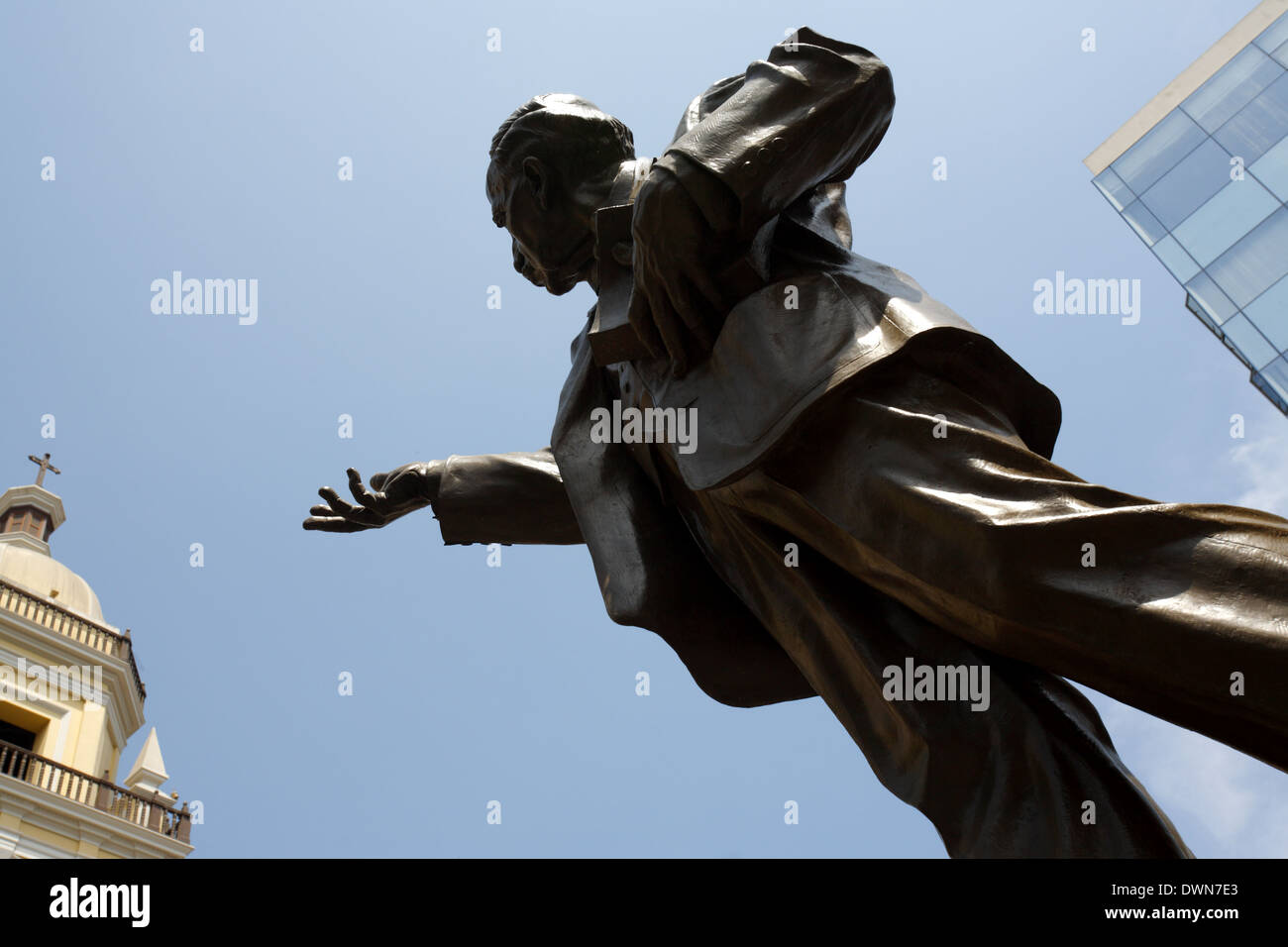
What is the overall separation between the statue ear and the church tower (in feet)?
60.9

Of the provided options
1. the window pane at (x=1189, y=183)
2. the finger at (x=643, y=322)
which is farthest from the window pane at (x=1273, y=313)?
the finger at (x=643, y=322)

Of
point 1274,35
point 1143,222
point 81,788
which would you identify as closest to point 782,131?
point 1143,222

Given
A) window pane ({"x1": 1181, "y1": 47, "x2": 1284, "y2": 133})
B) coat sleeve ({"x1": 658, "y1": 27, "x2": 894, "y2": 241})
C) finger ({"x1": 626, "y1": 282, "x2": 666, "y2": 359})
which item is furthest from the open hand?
window pane ({"x1": 1181, "y1": 47, "x2": 1284, "y2": 133})

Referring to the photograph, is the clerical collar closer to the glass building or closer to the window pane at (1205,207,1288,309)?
the glass building

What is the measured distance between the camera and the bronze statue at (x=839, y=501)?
2213mm

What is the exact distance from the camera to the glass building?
617 inches

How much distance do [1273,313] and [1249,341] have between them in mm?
519

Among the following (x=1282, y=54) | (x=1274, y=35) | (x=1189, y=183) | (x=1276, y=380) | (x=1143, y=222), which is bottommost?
(x=1276, y=380)

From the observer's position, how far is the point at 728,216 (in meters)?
2.92

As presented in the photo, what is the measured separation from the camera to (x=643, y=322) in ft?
10.3

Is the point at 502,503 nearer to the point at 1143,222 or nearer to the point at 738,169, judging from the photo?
the point at 738,169

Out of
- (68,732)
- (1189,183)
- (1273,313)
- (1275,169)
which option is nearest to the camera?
(1273,313)

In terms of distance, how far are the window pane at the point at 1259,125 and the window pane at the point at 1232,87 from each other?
142mm
